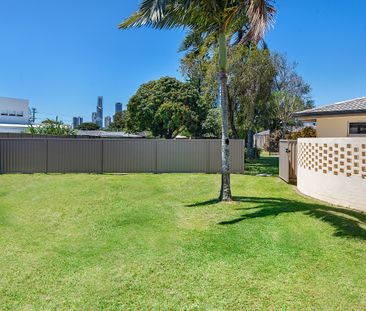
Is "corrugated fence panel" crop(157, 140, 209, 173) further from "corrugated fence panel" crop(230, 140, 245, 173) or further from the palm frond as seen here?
the palm frond

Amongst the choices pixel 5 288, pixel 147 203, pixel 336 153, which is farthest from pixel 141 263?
pixel 336 153

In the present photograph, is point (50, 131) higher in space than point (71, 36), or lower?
lower

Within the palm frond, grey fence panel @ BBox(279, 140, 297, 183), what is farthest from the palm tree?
grey fence panel @ BBox(279, 140, 297, 183)

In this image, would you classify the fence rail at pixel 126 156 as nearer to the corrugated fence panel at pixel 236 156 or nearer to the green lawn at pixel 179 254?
the corrugated fence panel at pixel 236 156

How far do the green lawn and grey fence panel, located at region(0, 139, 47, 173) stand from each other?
256 inches

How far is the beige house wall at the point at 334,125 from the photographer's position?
12.9m

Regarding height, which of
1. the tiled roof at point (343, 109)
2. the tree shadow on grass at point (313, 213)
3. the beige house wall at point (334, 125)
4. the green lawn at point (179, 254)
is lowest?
the green lawn at point (179, 254)

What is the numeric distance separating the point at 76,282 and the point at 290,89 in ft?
129

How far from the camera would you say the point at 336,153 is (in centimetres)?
920

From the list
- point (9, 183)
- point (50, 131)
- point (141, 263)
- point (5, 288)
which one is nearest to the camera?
point (5, 288)

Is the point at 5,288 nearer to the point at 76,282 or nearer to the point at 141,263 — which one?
the point at 76,282

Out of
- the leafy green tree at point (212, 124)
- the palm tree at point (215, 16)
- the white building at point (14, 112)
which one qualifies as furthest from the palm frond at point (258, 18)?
the white building at point (14, 112)

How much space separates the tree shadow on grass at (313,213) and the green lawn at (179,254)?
2 cm

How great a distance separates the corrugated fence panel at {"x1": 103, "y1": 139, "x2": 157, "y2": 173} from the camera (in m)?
16.5
